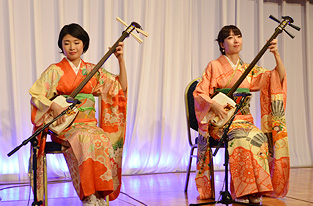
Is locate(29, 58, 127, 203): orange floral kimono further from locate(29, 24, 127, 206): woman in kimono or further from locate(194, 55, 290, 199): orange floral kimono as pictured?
locate(194, 55, 290, 199): orange floral kimono

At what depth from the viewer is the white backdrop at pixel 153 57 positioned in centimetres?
445

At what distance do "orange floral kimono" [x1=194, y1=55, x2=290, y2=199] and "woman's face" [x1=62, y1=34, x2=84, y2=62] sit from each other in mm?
1001

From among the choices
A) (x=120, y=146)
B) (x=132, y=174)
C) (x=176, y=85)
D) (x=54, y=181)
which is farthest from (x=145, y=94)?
(x=120, y=146)

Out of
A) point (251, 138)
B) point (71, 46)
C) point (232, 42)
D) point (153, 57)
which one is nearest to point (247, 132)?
point (251, 138)

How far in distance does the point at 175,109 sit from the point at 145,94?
1.43ft

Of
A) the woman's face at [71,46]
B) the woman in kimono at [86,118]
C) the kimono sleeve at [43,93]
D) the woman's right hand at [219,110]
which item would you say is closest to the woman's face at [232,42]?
the woman's right hand at [219,110]

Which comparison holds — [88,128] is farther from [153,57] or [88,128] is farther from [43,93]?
[153,57]

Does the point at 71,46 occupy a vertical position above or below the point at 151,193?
above

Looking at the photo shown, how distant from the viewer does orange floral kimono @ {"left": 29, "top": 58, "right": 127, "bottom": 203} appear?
2.79 meters

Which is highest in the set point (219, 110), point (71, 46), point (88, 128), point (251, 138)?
point (71, 46)

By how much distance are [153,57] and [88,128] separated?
227 cm

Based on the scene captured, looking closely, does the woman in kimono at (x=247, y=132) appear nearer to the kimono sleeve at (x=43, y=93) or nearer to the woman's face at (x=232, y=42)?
the woman's face at (x=232, y=42)

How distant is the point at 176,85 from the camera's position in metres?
5.18

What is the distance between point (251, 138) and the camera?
10.1 ft
